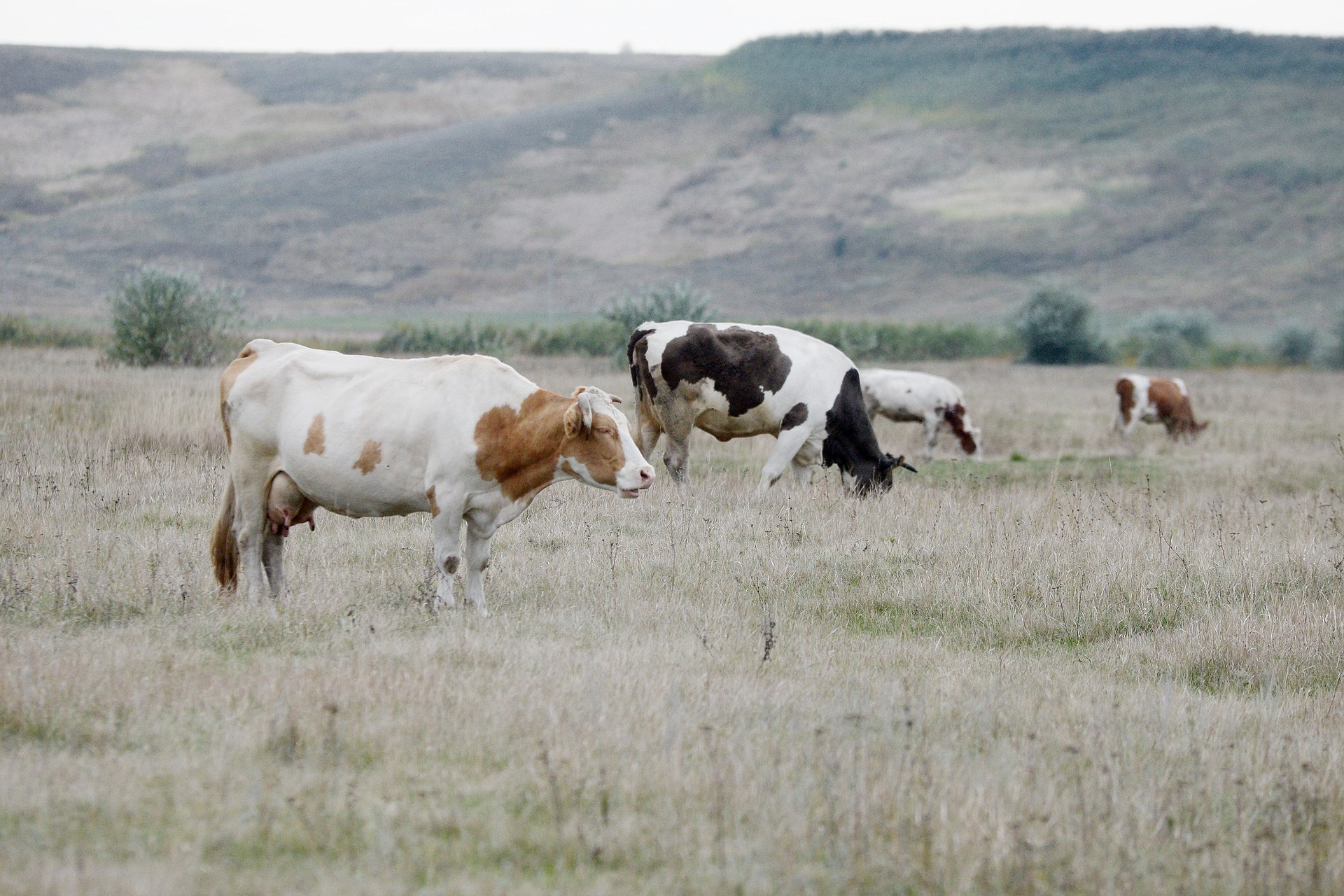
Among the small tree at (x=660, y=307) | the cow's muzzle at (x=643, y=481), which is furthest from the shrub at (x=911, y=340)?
the cow's muzzle at (x=643, y=481)

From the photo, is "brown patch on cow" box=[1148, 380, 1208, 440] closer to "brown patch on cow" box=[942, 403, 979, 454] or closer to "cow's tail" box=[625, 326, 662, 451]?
"brown patch on cow" box=[942, 403, 979, 454]

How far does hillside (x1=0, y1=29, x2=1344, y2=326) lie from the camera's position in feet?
276

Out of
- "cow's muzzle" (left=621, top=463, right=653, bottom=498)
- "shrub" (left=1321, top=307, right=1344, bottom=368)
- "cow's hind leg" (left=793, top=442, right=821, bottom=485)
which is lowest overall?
"shrub" (left=1321, top=307, right=1344, bottom=368)

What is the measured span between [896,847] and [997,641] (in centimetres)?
386

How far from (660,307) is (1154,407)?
12844 mm

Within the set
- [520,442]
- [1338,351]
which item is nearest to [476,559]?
[520,442]

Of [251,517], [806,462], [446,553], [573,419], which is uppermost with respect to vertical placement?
[573,419]

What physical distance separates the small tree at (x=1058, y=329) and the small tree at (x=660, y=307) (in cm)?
1810

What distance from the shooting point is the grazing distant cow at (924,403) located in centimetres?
1989

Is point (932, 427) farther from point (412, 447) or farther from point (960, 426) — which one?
point (412, 447)

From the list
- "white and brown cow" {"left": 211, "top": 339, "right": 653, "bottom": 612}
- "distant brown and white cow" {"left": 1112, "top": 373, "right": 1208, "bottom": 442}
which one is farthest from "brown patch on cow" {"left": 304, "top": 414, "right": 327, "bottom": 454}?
"distant brown and white cow" {"left": 1112, "top": 373, "right": 1208, "bottom": 442}

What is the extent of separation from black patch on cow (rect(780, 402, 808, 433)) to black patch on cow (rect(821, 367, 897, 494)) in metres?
0.26

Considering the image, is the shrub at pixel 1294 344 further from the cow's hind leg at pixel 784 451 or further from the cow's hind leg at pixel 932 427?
the cow's hind leg at pixel 784 451

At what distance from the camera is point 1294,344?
50.5 m
